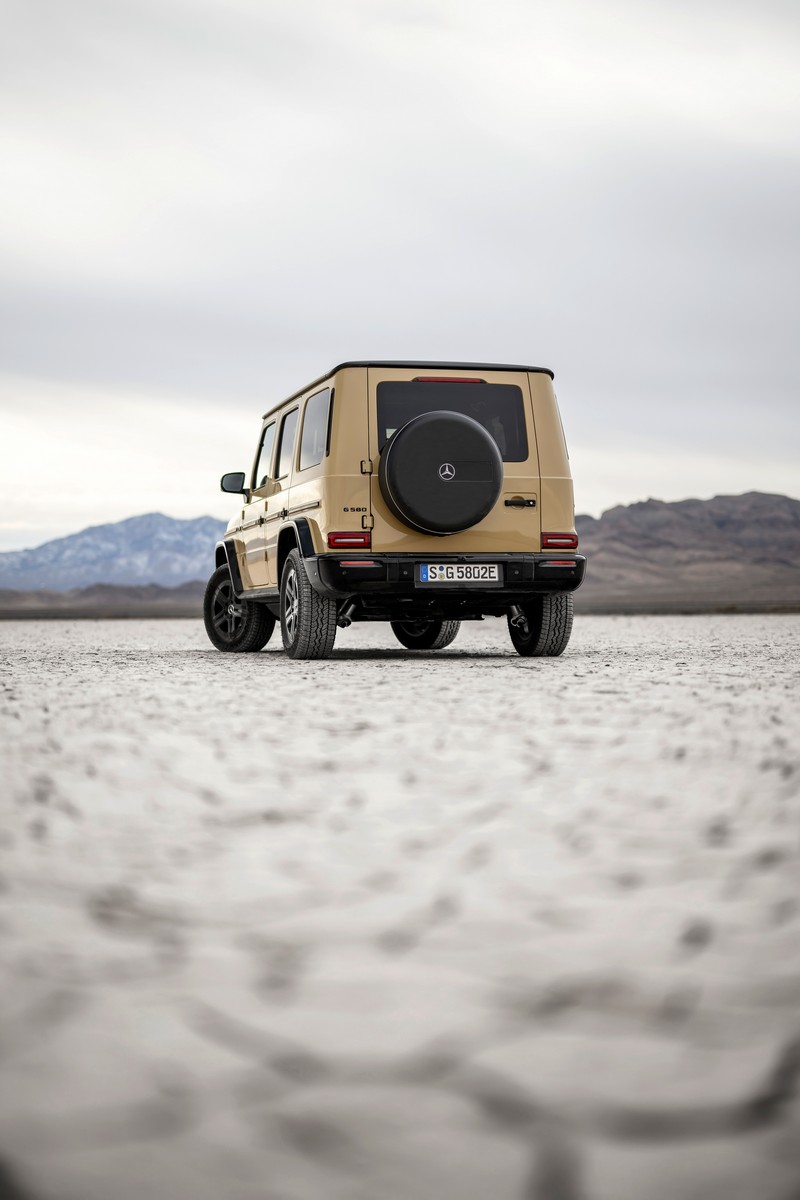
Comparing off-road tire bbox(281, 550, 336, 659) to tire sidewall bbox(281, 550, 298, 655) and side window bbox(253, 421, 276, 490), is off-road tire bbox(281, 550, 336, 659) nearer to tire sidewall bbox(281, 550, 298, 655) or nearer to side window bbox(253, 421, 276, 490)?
tire sidewall bbox(281, 550, 298, 655)

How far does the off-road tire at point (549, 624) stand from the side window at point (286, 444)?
7.79 ft

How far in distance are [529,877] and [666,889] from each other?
0.98 ft

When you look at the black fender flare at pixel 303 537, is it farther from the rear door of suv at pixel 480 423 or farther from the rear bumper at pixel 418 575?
the rear door of suv at pixel 480 423

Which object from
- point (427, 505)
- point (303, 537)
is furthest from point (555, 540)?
point (303, 537)

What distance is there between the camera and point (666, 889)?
268 centimetres

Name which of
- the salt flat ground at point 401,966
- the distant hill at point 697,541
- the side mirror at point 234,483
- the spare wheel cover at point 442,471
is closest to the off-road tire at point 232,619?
the side mirror at point 234,483

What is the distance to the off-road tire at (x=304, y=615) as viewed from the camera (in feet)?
30.5

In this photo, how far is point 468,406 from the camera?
9.38 metres

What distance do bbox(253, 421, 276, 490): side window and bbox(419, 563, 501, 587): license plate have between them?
254cm

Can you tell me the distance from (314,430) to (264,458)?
1.89 metres

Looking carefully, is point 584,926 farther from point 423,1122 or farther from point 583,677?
point 583,677

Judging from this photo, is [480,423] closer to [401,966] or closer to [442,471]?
[442,471]

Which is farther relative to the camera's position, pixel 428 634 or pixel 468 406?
pixel 428 634

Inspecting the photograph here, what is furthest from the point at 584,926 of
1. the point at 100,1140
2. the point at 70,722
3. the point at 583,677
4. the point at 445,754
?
the point at 583,677
